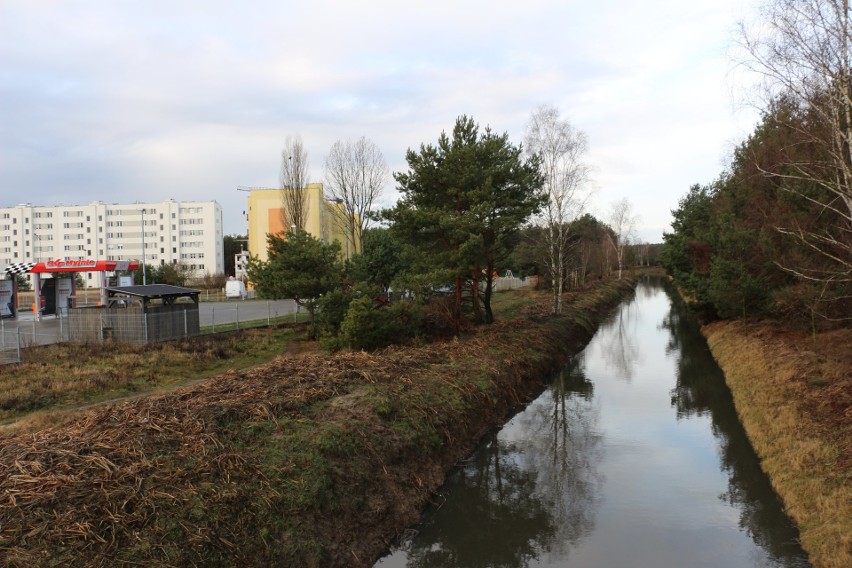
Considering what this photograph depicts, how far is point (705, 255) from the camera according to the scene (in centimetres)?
3036

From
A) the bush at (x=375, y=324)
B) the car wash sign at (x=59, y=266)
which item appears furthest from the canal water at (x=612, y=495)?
the car wash sign at (x=59, y=266)

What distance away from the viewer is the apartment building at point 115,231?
92.0m

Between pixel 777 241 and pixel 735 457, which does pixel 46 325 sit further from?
pixel 777 241

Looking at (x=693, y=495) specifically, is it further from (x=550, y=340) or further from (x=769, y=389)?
(x=550, y=340)

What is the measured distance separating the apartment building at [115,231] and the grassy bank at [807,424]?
8776 centimetres

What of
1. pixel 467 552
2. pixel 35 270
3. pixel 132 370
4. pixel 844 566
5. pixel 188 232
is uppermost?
pixel 188 232

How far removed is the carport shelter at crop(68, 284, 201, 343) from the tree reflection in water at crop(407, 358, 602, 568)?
13.1m

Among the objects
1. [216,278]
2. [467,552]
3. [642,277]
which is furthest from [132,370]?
[642,277]

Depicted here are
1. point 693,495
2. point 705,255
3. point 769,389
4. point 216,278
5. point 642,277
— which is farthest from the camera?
point 642,277

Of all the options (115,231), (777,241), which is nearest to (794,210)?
(777,241)

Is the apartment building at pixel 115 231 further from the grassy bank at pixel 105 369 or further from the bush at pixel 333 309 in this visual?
Answer: the bush at pixel 333 309

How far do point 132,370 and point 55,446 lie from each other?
9917mm

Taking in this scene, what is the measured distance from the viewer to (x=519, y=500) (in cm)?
1110

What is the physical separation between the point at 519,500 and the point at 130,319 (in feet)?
50.8
